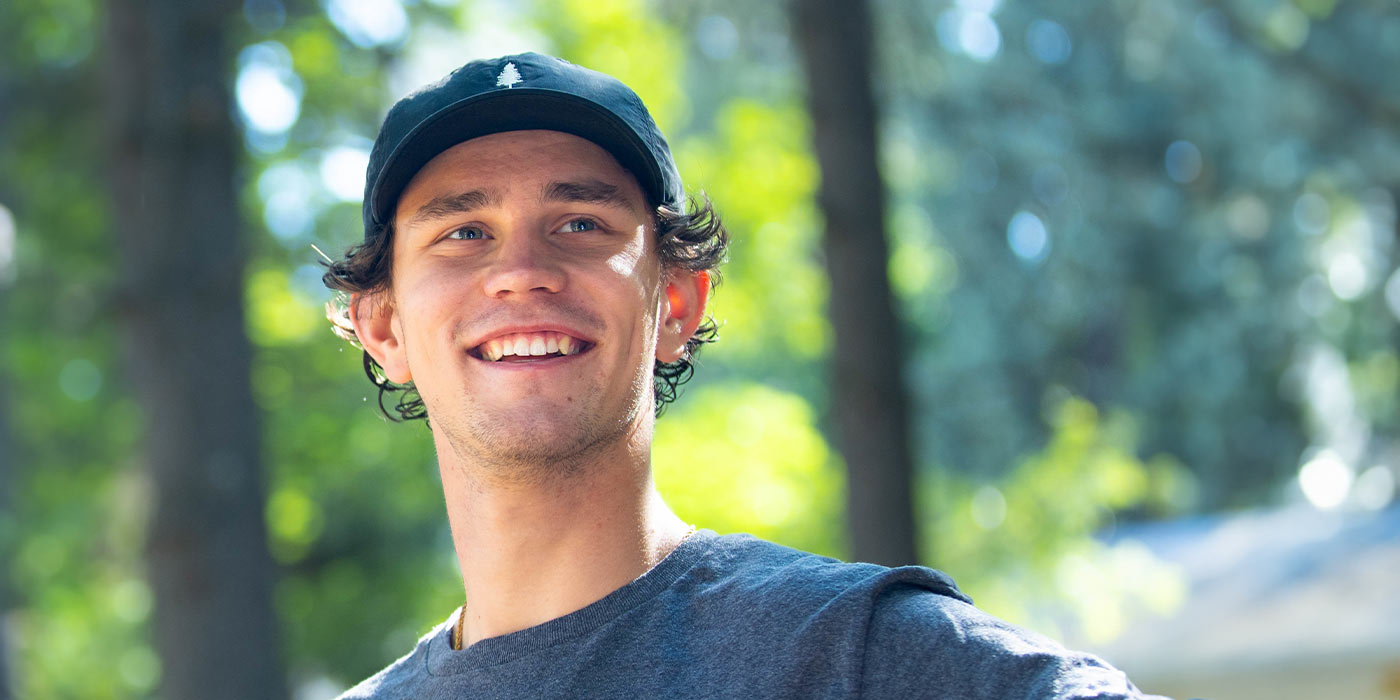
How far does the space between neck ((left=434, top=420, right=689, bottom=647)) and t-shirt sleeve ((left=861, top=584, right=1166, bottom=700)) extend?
1.38 feet

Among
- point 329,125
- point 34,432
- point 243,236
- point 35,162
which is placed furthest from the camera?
point 34,432

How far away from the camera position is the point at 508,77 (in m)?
1.93

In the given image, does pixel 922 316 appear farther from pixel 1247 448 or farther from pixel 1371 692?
pixel 1371 692

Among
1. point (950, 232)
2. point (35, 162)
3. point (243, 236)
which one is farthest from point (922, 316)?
point (243, 236)

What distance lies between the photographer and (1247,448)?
61.0 ft

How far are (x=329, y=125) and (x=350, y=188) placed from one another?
82cm

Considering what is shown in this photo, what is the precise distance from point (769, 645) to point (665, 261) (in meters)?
0.67

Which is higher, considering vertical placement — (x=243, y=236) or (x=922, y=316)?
(x=922, y=316)

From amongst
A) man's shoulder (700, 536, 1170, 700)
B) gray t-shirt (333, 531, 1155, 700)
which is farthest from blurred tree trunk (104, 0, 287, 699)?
man's shoulder (700, 536, 1170, 700)

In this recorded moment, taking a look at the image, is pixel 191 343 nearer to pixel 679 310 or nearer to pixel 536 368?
pixel 679 310

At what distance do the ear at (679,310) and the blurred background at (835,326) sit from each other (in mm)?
2184

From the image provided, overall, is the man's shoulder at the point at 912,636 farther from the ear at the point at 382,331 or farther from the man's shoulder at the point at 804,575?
the ear at the point at 382,331

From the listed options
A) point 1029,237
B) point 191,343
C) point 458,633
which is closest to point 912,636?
point 458,633

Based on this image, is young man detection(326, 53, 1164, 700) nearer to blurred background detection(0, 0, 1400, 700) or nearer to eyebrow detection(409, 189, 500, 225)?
eyebrow detection(409, 189, 500, 225)
